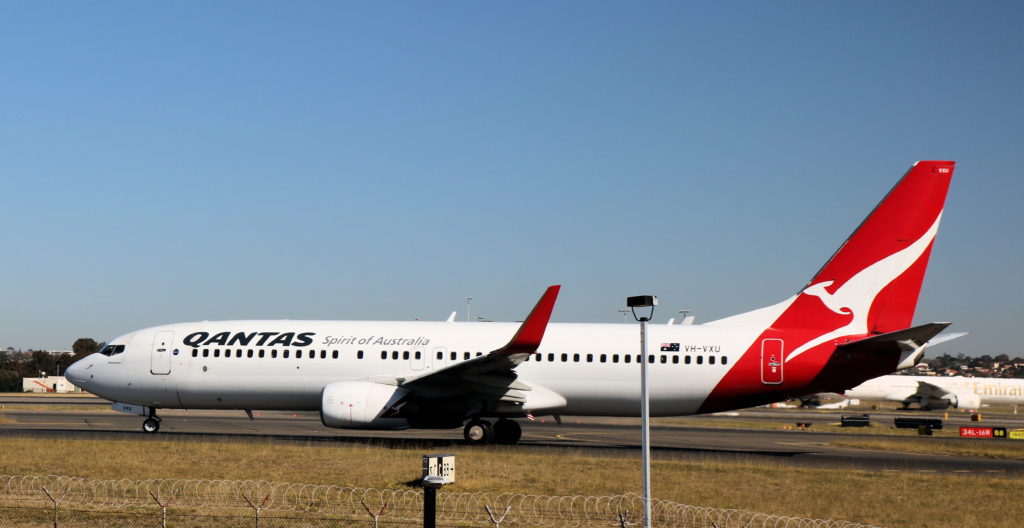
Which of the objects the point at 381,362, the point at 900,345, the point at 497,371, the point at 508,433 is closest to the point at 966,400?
the point at 900,345

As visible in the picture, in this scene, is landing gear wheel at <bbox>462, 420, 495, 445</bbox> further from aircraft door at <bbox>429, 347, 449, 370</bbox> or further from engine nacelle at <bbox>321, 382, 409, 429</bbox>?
engine nacelle at <bbox>321, 382, 409, 429</bbox>

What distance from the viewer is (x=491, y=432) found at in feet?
96.9

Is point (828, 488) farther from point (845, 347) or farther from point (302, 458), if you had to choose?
point (302, 458)

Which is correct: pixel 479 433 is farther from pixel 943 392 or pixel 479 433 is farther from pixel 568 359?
pixel 943 392

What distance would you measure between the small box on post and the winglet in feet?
30.8

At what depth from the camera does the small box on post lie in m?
15.2

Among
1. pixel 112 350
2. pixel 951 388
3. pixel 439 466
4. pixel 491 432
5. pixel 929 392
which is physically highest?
pixel 112 350

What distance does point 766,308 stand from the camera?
30.2 metres

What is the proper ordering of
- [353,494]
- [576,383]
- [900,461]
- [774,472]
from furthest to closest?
[576,383], [900,461], [774,472], [353,494]

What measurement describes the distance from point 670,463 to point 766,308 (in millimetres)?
8060

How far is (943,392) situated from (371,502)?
83.1 meters

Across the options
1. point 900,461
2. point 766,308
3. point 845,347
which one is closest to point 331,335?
point 766,308

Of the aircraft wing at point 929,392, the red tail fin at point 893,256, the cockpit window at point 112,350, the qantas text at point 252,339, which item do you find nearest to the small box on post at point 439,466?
the qantas text at point 252,339

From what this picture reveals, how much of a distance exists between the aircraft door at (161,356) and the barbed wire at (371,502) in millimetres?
11859
